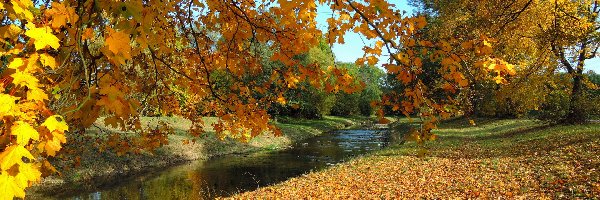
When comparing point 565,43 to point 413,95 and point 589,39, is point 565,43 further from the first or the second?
point 413,95

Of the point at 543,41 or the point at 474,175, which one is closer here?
the point at 474,175

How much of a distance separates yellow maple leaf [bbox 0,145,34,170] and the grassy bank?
7267 mm

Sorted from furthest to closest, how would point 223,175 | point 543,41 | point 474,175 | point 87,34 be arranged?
1. point 223,175
2. point 543,41
3. point 474,175
4. point 87,34

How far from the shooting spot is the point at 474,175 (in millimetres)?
11555

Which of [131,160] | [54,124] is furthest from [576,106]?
[54,124]

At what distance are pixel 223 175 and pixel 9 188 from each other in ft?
54.5

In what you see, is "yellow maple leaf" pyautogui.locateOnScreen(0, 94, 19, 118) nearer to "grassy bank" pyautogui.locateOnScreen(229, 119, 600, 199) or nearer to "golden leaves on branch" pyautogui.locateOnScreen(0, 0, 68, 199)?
"golden leaves on branch" pyautogui.locateOnScreen(0, 0, 68, 199)

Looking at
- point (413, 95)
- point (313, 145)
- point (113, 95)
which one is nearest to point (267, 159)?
point (313, 145)

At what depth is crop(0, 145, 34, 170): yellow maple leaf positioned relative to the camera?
6.75 feet

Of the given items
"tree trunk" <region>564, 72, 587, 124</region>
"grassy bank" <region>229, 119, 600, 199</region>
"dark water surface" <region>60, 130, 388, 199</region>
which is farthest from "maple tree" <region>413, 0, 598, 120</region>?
"dark water surface" <region>60, 130, 388, 199</region>

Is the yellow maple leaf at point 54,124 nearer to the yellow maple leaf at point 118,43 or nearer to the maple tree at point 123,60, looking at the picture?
the maple tree at point 123,60

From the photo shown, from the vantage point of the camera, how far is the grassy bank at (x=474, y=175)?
31.1 feet

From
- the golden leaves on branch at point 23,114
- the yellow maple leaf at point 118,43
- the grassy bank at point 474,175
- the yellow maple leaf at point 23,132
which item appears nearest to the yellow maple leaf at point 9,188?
the golden leaves on branch at point 23,114

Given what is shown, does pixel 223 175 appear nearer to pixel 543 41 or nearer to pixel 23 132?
pixel 543 41
